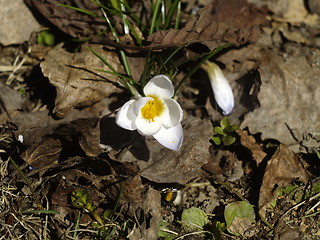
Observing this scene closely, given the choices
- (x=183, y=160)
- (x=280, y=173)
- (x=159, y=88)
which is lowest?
(x=280, y=173)

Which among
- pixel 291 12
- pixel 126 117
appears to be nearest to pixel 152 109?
pixel 126 117

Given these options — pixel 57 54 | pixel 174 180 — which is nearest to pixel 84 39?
pixel 57 54

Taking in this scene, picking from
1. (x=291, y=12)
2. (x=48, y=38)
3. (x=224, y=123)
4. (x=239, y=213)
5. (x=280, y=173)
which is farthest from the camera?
(x=291, y=12)

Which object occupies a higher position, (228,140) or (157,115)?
(157,115)

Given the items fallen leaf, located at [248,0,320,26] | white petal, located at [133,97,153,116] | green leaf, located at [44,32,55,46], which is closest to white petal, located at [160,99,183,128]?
white petal, located at [133,97,153,116]

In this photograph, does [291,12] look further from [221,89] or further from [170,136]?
[170,136]

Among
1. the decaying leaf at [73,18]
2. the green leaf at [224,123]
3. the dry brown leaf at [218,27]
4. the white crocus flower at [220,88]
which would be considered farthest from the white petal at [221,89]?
the decaying leaf at [73,18]

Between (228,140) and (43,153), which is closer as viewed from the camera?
(43,153)

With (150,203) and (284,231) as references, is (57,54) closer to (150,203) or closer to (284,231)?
(150,203)
